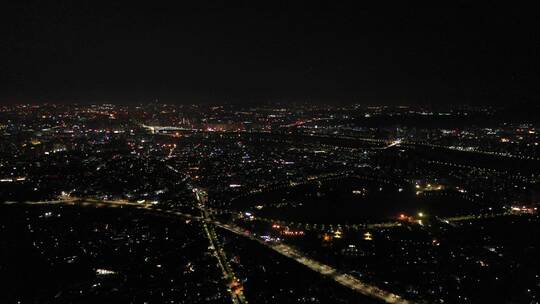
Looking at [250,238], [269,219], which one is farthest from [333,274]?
[269,219]

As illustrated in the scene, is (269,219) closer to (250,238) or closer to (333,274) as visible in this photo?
(250,238)

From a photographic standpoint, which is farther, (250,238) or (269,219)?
(269,219)

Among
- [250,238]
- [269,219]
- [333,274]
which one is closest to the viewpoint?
[333,274]

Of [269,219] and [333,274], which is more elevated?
[269,219]

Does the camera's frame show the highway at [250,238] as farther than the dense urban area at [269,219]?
No

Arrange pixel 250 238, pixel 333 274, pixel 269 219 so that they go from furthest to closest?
1. pixel 269 219
2. pixel 250 238
3. pixel 333 274

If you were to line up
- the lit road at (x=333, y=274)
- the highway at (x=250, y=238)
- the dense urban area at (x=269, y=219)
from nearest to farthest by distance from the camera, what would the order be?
the lit road at (x=333, y=274), the highway at (x=250, y=238), the dense urban area at (x=269, y=219)

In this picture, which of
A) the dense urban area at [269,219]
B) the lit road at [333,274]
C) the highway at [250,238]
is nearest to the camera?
the lit road at [333,274]

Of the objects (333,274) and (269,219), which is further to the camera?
(269,219)

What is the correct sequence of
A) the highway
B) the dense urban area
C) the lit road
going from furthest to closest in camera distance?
1. the dense urban area
2. the highway
3. the lit road
